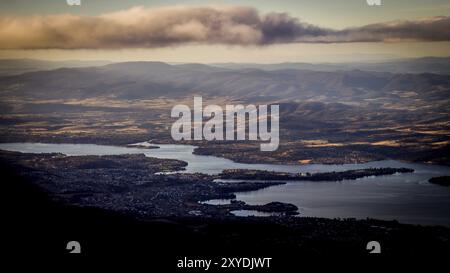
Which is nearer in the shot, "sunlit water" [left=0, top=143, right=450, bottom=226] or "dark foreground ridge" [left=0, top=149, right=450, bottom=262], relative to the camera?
"dark foreground ridge" [left=0, top=149, right=450, bottom=262]

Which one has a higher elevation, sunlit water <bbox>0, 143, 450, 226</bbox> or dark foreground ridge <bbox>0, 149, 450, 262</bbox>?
dark foreground ridge <bbox>0, 149, 450, 262</bbox>

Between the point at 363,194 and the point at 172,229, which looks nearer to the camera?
the point at 172,229

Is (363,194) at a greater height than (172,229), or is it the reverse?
(172,229)

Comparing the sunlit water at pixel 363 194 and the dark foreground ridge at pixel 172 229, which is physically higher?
the dark foreground ridge at pixel 172 229
